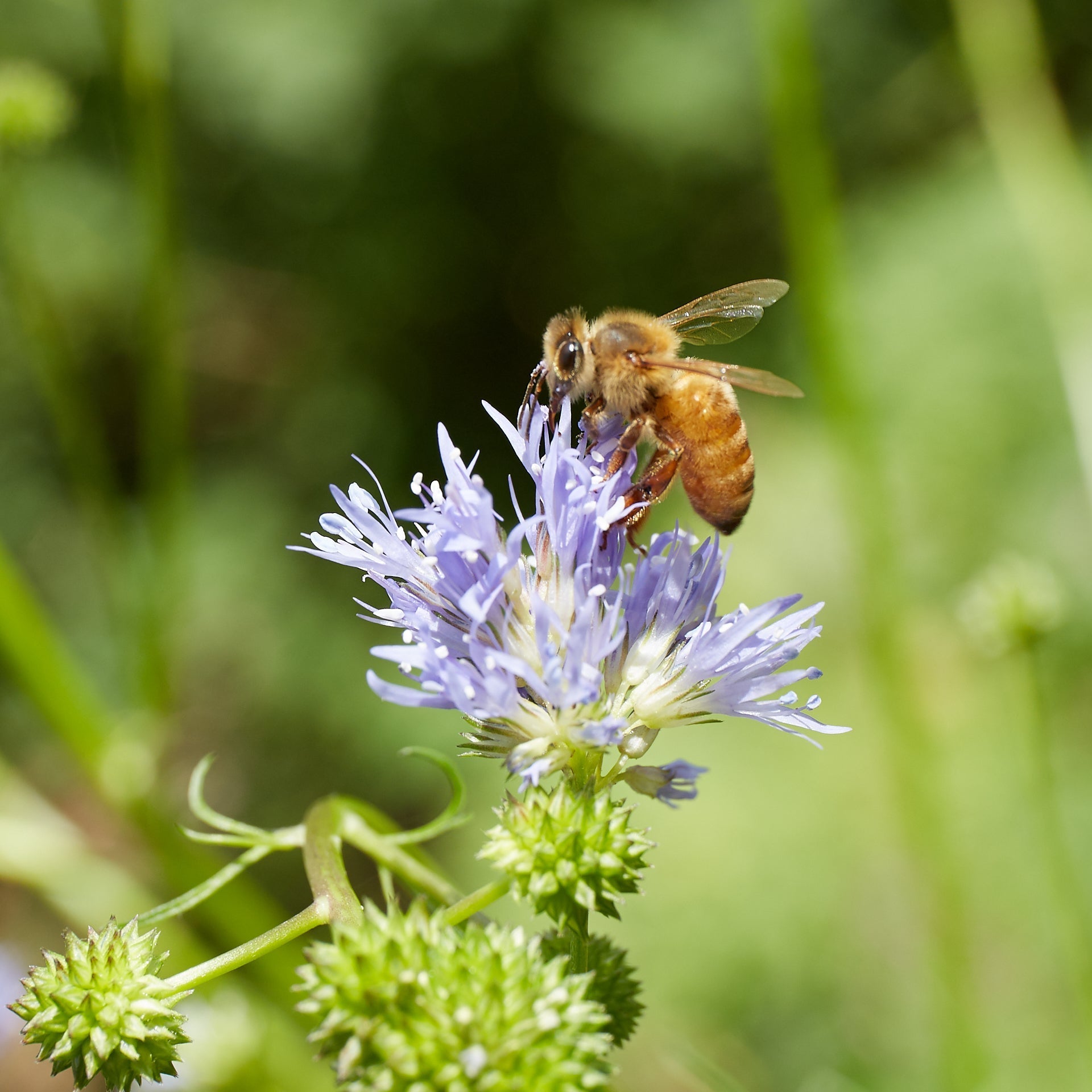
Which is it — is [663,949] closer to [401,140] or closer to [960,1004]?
[960,1004]

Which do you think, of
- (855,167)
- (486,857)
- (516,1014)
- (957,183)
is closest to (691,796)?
(486,857)

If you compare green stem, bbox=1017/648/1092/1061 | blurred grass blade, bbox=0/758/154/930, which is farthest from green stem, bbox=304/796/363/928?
green stem, bbox=1017/648/1092/1061

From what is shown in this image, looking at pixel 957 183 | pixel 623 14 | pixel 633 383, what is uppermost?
pixel 623 14

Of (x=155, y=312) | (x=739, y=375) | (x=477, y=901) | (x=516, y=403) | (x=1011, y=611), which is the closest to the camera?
(x=477, y=901)

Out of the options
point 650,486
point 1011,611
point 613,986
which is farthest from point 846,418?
point 613,986

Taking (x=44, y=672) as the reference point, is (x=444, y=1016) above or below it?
below

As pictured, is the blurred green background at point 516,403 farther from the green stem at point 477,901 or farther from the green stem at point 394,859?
the green stem at point 477,901

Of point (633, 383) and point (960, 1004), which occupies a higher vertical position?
point (633, 383)

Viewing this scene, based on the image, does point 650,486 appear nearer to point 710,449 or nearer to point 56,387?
point 710,449
